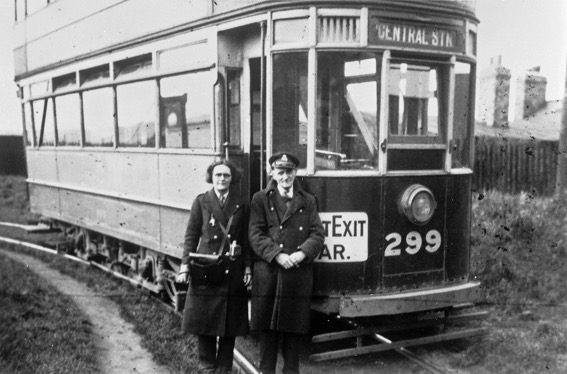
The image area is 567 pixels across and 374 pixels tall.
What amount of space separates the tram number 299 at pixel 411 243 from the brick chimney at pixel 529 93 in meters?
5.32

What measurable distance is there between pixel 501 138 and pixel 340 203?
688 cm

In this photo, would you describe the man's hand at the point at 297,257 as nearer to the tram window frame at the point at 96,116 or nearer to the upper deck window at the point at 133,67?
the upper deck window at the point at 133,67

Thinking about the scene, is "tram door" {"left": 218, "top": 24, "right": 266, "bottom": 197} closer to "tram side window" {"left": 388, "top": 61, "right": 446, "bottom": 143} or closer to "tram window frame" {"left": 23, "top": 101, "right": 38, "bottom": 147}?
"tram side window" {"left": 388, "top": 61, "right": 446, "bottom": 143}

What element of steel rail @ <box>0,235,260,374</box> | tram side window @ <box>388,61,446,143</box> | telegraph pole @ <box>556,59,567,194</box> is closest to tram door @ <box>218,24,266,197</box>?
tram side window @ <box>388,61,446,143</box>

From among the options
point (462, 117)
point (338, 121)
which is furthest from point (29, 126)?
point (462, 117)

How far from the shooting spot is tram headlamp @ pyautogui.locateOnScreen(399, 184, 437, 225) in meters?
4.83

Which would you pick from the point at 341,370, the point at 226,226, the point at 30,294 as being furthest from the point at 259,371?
the point at 30,294

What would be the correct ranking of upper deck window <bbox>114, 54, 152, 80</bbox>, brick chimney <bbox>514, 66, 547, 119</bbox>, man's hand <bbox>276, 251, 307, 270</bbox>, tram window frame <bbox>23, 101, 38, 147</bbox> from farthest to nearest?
tram window frame <bbox>23, 101, 38, 147</bbox>
brick chimney <bbox>514, 66, 547, 119</bbox>
upper deck window <bbox>114, 54, 152, 80</bbox>
man's hand <bbox>276, 251, 307, 270</bbox>

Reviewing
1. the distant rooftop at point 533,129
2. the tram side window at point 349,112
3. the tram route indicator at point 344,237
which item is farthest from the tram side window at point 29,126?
the distant rooftop at point 533,129

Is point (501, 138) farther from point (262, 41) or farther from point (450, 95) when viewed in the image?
point (262, 41)

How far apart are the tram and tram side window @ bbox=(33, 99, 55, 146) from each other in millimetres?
3180

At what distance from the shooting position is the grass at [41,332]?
475 centimetres

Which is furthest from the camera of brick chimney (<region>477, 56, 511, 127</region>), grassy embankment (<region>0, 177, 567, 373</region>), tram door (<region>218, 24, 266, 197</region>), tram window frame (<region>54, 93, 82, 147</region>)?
brick chimney (<region>477, 56, 511, 127</region>)

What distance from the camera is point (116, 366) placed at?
5.13 meters
